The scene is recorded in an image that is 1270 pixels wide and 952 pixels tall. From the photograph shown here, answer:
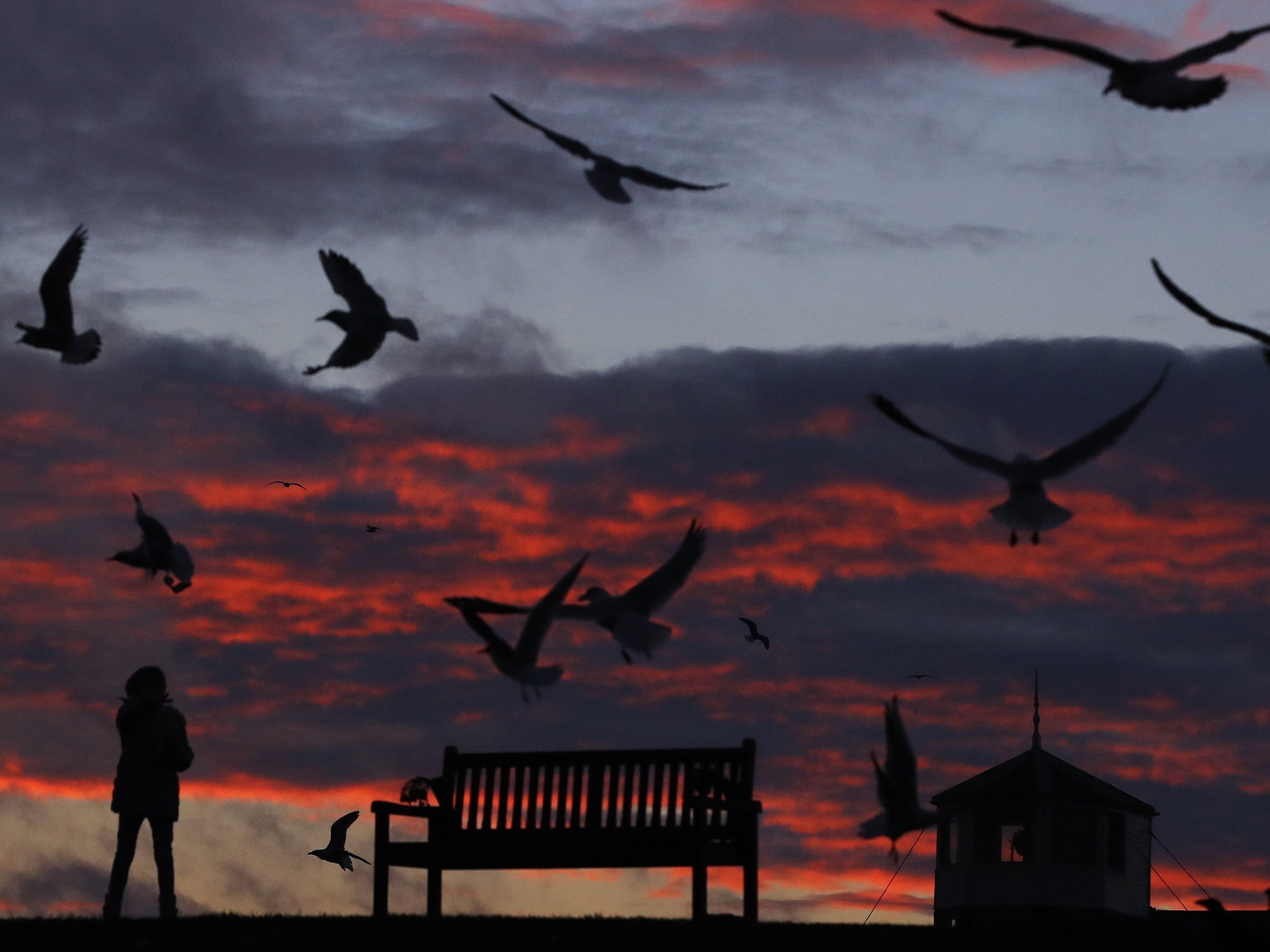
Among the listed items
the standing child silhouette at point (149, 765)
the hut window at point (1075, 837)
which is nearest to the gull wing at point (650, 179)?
the standing child silhouette at point (149, 765)

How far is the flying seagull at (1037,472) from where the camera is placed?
15.0 metres

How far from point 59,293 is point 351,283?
120 inches

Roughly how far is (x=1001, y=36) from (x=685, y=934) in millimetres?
7956

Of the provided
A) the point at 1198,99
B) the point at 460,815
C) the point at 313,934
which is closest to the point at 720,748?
the point at 460,815

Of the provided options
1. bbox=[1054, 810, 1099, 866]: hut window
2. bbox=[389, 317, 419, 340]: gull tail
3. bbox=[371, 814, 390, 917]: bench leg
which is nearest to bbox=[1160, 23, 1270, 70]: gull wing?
bbox=[389, 317, 419, 340]: gull tail

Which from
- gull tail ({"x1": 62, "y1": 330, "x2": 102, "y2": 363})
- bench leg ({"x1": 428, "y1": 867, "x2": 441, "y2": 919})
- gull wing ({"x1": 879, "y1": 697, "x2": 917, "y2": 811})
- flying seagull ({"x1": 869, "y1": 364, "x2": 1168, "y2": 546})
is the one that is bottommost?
bench leg ({"x1": 428, "y1": 867, "x2": 441, "y2": 919})

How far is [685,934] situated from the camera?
17.1 metres

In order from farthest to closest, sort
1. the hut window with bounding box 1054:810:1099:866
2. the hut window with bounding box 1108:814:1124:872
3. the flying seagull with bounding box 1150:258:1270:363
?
1. the hut window with bounding box 1108:814:1124:872
2. the hut window with bounding box 1054:810:1099:866
3. the flying seagull with bounding box 1150:258:1270:363

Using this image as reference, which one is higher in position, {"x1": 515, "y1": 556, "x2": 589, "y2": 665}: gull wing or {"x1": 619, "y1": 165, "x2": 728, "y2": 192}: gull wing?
{"x1": 619, "y1": 165, "x2": 728, "y2": 192}: gull wing

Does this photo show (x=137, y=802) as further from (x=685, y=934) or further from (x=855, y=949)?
(x=855, y=949)

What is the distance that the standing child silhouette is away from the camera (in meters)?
17.9

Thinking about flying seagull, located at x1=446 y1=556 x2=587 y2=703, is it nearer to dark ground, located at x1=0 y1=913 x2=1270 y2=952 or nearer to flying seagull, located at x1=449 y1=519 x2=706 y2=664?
flying seagull, located at x1=449 y1=519 x2=706 y2=664

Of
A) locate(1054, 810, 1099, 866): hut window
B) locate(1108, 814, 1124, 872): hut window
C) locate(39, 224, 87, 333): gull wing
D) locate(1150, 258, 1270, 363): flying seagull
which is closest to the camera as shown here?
locate(1150, 258, 1270, 363): flying seagull

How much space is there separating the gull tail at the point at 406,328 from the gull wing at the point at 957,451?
5.71 meters
